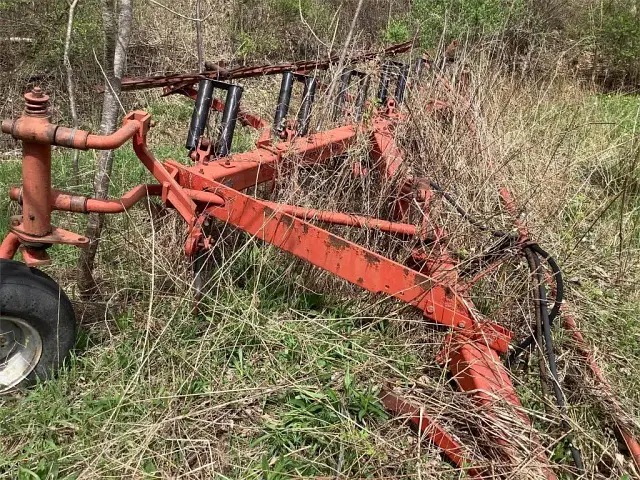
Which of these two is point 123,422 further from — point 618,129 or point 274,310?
point 618,129

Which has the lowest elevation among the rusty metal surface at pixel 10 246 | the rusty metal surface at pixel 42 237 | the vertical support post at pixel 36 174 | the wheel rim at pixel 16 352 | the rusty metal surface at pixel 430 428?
the wheel rim at pixel 16 352

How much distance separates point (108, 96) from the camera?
9.53 ft

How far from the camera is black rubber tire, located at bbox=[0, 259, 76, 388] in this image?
2221 mm

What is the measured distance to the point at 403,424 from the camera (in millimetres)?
2293

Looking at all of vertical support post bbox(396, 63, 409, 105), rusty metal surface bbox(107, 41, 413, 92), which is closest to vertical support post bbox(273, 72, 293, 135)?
rusty metal surface bbox(107, 41, 413, 92)

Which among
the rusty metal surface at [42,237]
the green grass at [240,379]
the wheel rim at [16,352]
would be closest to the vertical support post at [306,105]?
the green grass at [240,379]

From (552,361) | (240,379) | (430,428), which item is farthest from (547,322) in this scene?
(240,379)

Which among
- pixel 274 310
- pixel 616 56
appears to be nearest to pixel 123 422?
pixel 274 310

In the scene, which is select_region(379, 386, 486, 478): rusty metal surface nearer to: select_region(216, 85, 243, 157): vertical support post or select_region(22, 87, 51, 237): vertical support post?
select_region(216, 85, 243, 157): vertical support post

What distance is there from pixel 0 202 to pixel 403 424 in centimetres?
352

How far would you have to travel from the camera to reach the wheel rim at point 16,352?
2.34 m

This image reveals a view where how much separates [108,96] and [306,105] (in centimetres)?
132

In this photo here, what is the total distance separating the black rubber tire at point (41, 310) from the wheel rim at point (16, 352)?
3cm

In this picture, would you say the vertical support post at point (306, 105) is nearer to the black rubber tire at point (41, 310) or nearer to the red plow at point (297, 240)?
the red plow at point (297, 240)
